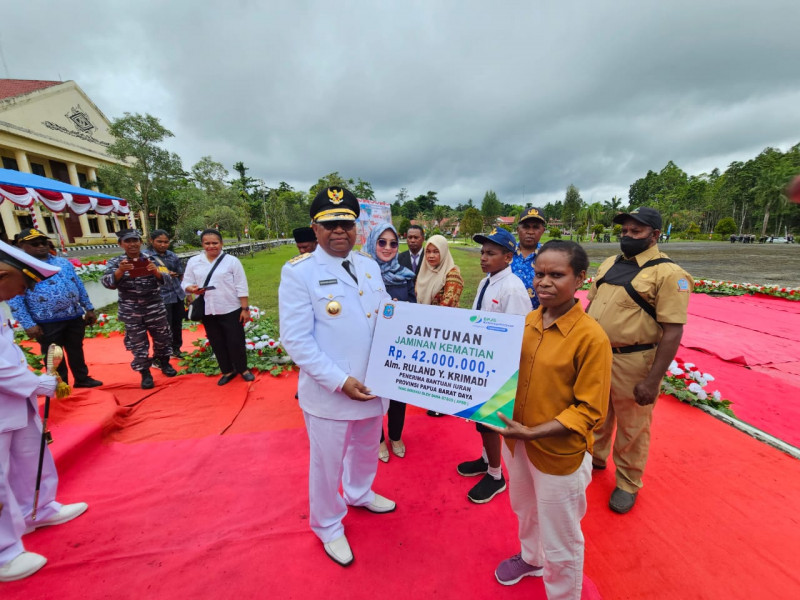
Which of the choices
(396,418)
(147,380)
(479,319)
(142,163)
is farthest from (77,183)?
(479,319)

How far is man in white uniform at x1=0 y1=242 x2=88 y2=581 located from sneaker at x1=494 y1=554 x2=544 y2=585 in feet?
10.2

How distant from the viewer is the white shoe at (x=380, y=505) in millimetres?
2680

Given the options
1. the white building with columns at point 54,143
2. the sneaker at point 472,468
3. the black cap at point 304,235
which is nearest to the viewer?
the sneaker at point 472,468

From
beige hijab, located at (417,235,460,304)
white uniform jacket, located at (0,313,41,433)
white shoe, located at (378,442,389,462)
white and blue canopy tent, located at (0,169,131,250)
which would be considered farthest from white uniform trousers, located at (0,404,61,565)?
white and blue canopy tent, located at (0,169,131,250)

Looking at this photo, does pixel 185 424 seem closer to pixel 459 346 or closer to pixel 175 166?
pixel 459 346

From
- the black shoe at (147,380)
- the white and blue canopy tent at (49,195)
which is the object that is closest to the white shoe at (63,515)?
the black shoe at (147,380)

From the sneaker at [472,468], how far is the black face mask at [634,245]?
2281 millimetres

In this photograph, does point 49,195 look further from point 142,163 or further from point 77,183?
point 77,183

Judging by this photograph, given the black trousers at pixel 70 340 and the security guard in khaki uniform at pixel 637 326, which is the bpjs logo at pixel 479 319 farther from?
the black trousers at pixel 70 340

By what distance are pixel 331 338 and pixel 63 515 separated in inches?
106

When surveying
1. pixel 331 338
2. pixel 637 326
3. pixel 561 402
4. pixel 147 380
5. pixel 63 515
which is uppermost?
pixel 331 338

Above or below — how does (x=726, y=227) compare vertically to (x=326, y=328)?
above

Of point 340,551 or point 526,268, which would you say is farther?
point 526,268

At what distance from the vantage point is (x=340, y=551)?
2.28 metres
